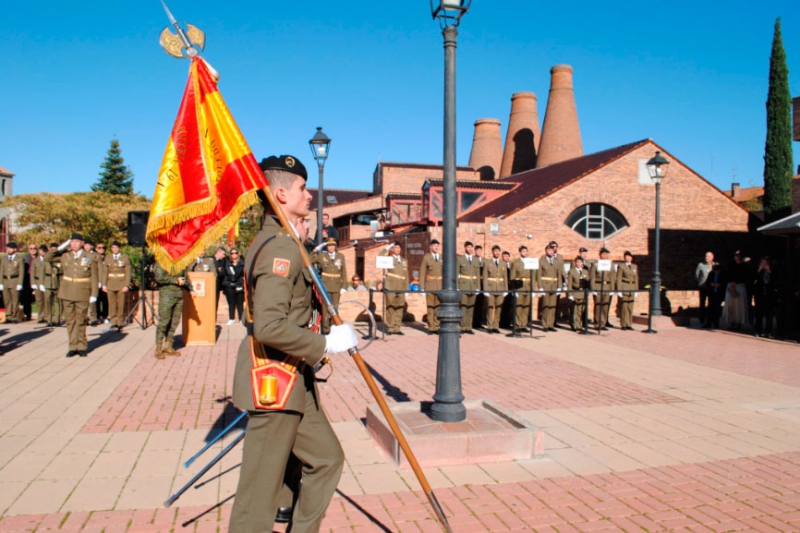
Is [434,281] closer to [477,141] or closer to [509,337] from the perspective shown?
[509,337]

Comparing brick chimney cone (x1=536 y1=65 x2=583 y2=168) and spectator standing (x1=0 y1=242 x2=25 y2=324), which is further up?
brick chimney cone (x1=536 y1=65 x2=583 y2=168)

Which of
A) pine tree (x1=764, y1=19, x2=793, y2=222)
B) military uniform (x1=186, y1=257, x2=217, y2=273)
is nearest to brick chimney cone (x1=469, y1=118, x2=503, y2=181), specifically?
pine tree (x1=764, y1=19, x2=793, y2=222)

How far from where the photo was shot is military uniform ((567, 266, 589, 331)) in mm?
15039

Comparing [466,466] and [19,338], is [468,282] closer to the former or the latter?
[466,466]

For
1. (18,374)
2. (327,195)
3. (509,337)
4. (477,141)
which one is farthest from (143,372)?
(327,195)

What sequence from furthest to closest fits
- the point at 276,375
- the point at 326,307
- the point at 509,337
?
the point at 509,337, the point at 326,307, the point at 276,375

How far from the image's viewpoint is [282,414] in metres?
2.99

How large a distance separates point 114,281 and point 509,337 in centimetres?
953

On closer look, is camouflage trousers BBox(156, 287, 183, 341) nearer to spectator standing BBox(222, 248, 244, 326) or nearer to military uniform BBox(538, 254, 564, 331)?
spectator standing BBox(222, 248, 244, 326)

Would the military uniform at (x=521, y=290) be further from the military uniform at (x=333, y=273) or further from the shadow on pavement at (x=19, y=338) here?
the shadow on pavement at (x=19, y=338)

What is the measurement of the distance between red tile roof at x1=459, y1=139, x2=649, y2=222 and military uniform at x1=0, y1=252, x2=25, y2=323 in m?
19.0

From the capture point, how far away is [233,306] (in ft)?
51.3

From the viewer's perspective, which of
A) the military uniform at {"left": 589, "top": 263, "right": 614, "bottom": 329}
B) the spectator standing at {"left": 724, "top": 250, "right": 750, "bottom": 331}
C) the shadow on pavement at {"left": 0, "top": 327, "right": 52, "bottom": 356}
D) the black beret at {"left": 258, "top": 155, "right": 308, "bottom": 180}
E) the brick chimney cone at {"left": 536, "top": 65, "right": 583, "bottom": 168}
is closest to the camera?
the black beret at {"left": 258, "top": 155, "right": 308, "bottom": 180}

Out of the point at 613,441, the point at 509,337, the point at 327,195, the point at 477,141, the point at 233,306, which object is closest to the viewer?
the point at 613,441
